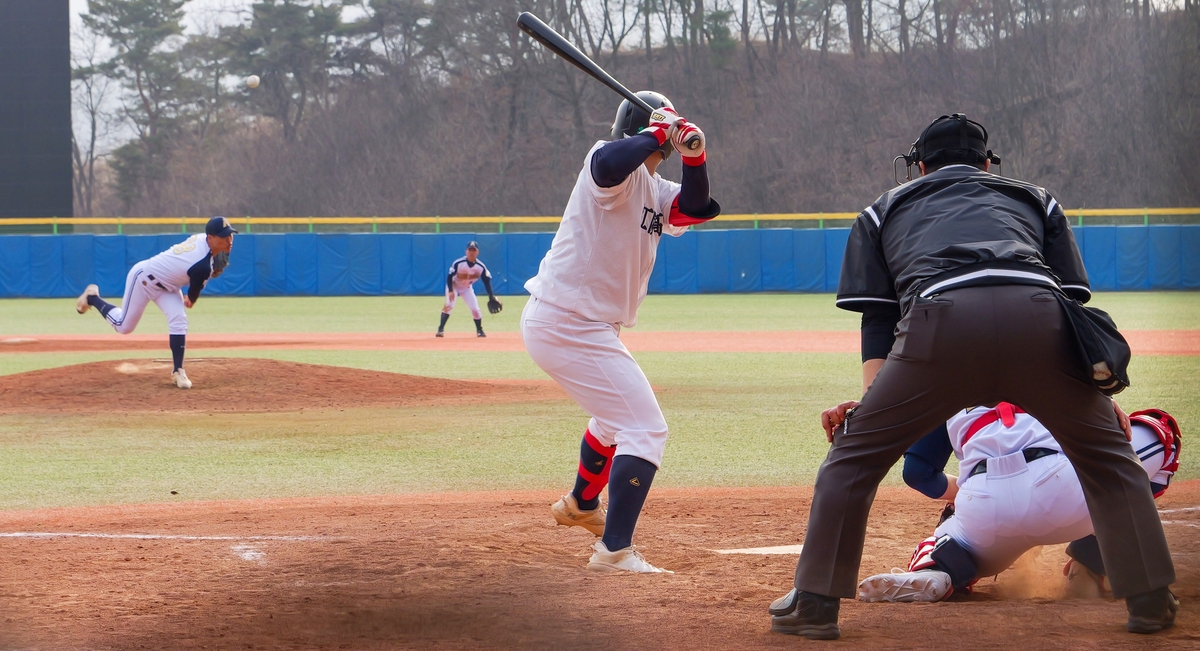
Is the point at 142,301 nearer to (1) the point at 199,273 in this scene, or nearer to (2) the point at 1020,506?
(1) the point at 199,273

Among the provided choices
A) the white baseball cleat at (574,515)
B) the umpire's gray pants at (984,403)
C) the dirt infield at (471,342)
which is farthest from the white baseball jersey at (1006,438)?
the dirt infield at (471,342)

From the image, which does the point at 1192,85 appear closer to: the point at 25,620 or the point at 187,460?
the point at 25,620

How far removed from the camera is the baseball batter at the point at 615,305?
4.03 m

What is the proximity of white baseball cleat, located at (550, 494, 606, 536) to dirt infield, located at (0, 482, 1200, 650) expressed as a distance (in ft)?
0.39

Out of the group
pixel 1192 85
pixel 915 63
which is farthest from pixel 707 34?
pixel 1192 85

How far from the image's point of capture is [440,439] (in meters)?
8.46

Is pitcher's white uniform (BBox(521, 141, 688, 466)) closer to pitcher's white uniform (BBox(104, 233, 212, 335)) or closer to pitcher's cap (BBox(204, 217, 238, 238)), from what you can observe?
pitcher's cap (BBox(204, 217, 238, 238))

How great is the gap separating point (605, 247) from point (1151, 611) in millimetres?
2092

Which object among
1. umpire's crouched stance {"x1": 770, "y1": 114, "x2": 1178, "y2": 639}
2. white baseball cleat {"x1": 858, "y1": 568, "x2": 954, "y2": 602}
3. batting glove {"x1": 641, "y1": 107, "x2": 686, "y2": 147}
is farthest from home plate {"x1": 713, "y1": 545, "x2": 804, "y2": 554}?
batting glove {"x1": 641, "y1": 107, "x2": 686, "y2": 147}

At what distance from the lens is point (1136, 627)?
3.04 m

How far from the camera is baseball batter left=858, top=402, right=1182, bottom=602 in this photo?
138 inches

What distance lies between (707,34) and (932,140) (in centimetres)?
3925

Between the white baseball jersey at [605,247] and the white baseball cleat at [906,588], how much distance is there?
1223 millimetres

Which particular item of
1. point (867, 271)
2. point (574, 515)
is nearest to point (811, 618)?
point (867, 271)
